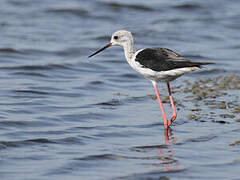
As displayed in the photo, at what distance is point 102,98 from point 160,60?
1.89 meters

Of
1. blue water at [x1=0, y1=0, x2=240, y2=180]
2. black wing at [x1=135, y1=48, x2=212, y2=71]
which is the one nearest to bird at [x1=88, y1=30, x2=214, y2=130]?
black wing at [x1=135, y1=48, x2=212, y2=71]

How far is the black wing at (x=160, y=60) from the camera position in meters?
7.54

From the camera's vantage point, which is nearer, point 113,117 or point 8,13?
point 113,117

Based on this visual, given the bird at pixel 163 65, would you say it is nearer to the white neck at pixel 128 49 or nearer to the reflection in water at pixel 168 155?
the white neck at pixel 128 49

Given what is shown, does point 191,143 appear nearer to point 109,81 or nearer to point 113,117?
point 113,117

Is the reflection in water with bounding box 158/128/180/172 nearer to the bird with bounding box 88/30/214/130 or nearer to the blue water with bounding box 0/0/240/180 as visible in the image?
the blue water with bounding box 0/0/240/180

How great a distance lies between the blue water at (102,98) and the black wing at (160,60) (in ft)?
2.66

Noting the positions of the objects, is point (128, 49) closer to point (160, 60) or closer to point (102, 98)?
point (160, 60)

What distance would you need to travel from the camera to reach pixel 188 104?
8.86m

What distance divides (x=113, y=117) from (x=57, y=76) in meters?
2.93

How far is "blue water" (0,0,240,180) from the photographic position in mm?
6121

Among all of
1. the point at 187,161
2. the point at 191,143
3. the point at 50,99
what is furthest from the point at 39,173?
the point at 50,99

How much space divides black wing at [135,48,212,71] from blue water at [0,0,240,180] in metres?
0.81

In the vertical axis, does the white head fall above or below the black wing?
above
